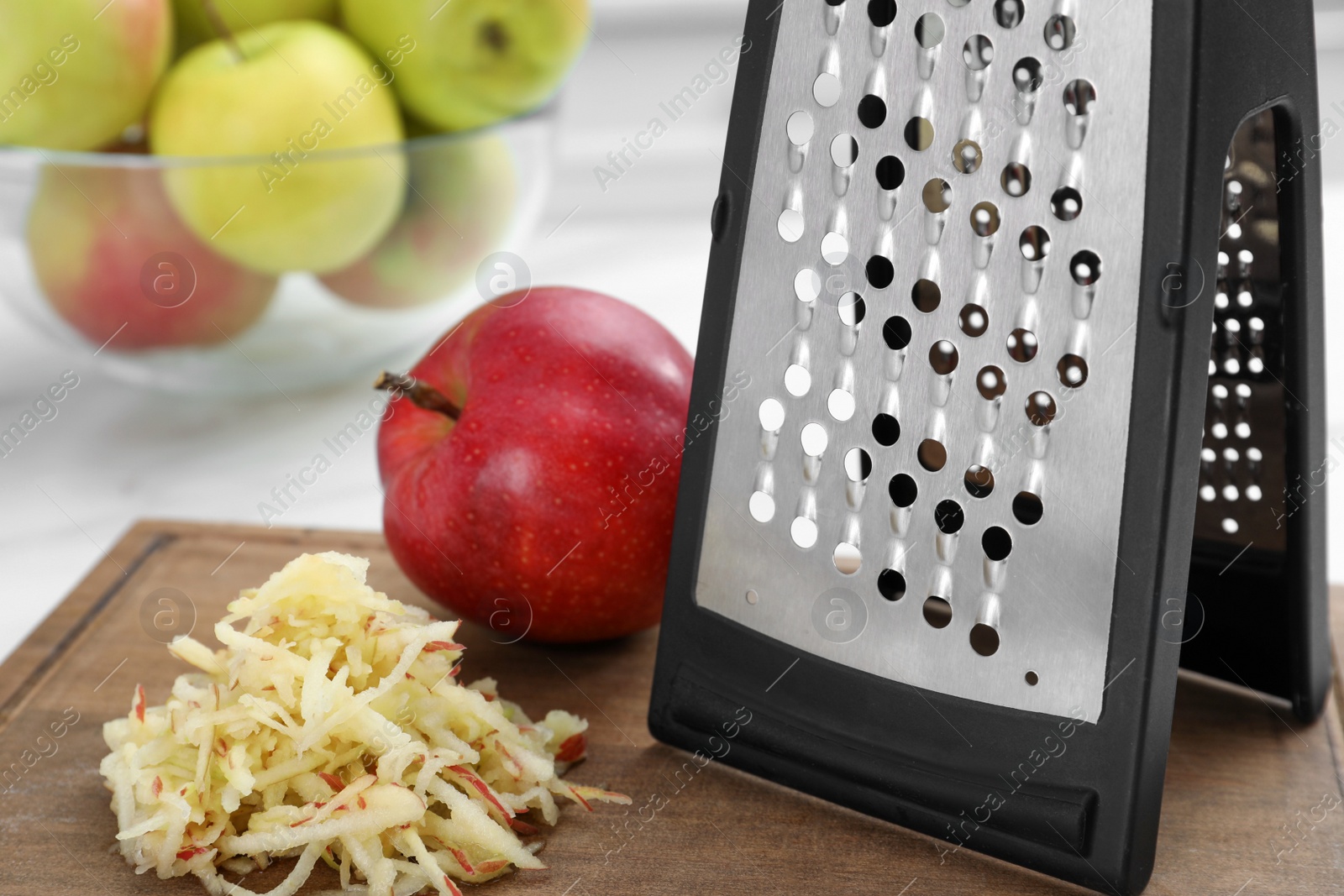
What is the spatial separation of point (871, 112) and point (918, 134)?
3cm

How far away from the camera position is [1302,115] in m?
0.63

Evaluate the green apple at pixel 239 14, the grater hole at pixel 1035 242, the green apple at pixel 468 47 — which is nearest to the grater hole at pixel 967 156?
the grater hole at pixel 1035 242

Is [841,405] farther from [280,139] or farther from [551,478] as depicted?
[280,139]

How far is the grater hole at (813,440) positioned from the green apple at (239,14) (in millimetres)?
673

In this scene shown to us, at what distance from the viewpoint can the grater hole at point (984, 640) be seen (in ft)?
2.19

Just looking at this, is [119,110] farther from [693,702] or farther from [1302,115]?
[1302,115]

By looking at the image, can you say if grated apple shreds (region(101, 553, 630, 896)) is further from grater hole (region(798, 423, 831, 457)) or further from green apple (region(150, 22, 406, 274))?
green apple (region(150, 22, 406, 274))

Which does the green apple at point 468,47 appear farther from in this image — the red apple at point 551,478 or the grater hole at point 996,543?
the grater hole at point 996,543

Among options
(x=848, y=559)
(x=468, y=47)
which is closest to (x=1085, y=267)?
(x=848, y=559)

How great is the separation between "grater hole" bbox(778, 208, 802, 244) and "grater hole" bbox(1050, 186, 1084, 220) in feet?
0.42

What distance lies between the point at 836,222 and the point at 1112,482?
189 mm

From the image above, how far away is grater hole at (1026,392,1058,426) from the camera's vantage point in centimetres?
62

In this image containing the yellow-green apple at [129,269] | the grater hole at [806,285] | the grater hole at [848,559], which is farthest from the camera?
the yellow-green apple at [129,269]

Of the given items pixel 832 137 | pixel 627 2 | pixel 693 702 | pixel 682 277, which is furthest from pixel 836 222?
pixel 627 2
